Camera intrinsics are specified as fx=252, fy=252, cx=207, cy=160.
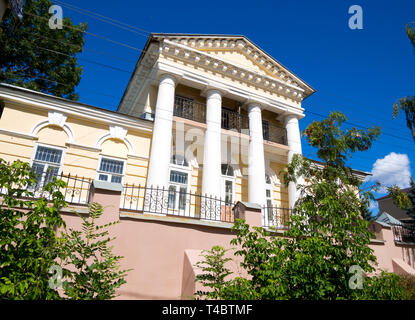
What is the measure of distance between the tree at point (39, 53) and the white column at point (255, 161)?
12.5 metres

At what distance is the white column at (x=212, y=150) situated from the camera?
11.6 metres

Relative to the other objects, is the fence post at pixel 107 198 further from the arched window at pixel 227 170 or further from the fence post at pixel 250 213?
the arched window at pixel 227 170

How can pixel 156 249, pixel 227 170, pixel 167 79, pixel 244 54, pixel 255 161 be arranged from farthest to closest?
pixel 244 54, pixel 227 170, pixel 255 161, pixel 167 79, pixel 156 249

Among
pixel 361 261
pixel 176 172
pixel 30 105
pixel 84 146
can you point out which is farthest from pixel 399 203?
pixel 30 105

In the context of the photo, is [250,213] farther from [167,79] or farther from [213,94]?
[167,79]

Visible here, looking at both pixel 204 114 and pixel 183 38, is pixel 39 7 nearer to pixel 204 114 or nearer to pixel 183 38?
pixel 183 38

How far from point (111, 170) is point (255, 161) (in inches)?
280

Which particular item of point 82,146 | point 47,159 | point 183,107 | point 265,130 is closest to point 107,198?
point 82,146

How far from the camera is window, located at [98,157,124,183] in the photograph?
1094cm

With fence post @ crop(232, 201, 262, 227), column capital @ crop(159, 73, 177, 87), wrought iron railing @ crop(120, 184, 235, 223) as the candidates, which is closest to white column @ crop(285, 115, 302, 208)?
wrought iron railing @ crop(120, 184, 235, 223)

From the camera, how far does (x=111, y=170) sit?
11.2 metres

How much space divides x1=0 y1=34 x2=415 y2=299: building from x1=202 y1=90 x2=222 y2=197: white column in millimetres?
53

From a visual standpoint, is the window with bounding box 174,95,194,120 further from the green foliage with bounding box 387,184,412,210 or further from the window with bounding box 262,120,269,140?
the green foliage with bounding box 387,184,412,210
